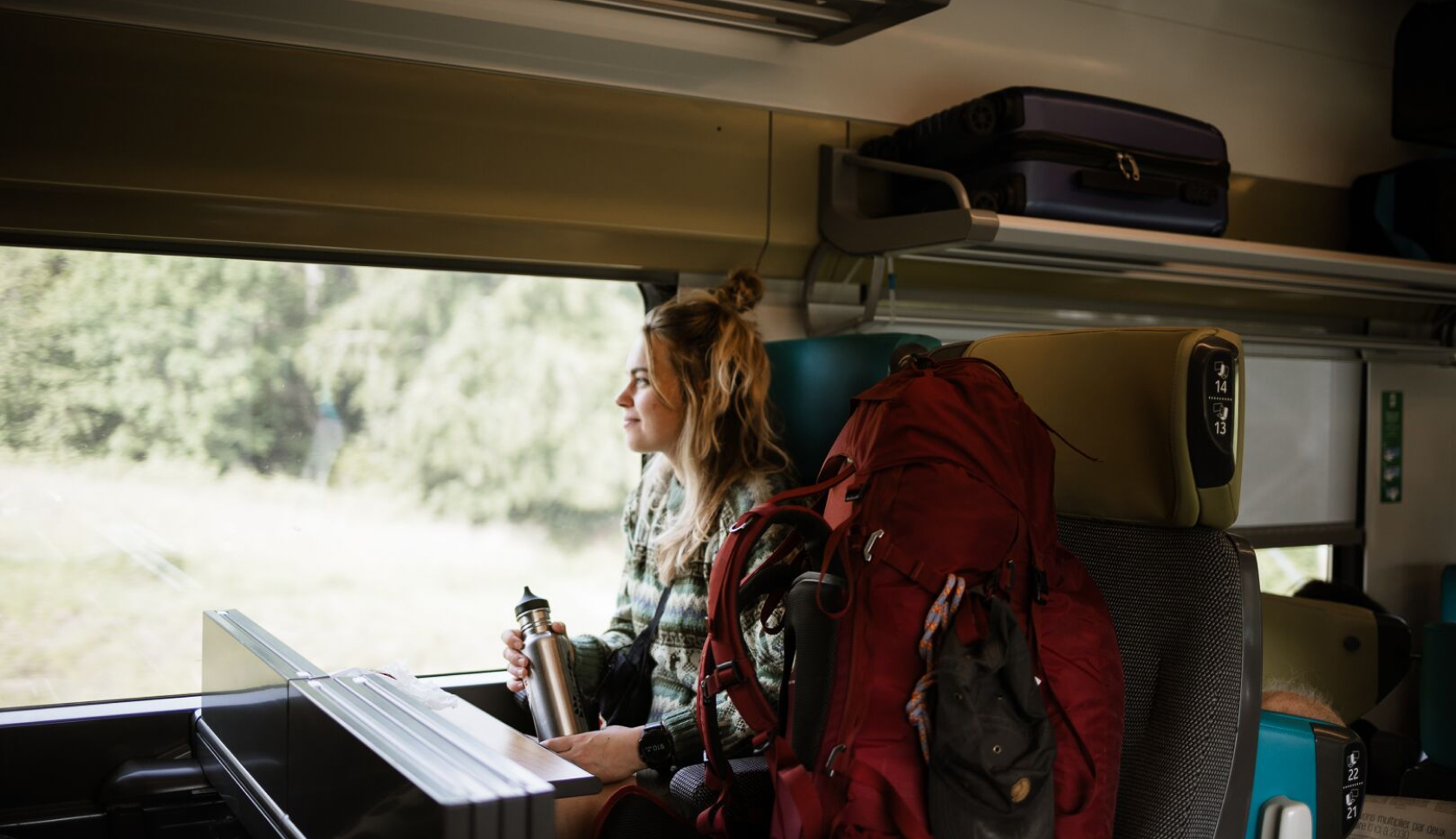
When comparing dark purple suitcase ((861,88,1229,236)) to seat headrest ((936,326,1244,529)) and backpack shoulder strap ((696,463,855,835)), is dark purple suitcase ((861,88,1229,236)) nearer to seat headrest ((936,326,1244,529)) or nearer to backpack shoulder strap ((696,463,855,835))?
seat headrest ((936,326,1244,529))

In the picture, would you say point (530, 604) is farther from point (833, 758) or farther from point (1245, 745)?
point (1245, 745)

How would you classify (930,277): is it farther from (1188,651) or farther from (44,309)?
(44,309)

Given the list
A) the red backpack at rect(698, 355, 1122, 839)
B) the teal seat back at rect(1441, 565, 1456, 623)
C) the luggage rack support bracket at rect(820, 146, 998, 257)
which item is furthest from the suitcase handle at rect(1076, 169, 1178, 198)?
the teal seat back at rect(1441, 565, 1456, 623)

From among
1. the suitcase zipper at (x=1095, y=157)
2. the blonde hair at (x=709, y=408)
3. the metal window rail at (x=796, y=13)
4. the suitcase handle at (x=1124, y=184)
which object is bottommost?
the blonde hair at (x=709, y=408)

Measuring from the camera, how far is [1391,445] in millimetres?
3871

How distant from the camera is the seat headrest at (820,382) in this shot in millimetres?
2182

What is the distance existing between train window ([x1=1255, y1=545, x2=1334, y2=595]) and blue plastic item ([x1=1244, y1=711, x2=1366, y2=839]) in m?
2.08

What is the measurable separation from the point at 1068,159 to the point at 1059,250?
22cm

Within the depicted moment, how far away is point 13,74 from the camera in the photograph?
6.32 feet

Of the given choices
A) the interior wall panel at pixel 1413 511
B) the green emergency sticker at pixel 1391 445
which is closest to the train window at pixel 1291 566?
the interior wall panel at pixel 1413 511

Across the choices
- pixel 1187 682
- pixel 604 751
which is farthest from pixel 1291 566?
pixel 604 751

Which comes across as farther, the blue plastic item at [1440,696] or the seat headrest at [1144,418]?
the blue plastic item at [1440,696]

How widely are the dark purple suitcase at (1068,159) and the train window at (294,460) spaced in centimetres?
85

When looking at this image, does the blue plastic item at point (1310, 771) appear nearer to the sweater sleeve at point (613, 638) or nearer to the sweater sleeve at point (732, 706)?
the sweater sleeve at point (732, 706)
